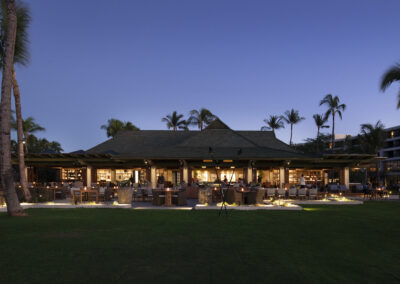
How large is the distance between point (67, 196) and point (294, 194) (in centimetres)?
1552

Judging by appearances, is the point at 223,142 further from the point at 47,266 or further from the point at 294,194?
the point at 47,266

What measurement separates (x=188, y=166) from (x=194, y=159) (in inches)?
62.7

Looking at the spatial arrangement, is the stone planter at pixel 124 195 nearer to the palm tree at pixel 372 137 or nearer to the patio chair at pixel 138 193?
the patio chair at pixel 138 193

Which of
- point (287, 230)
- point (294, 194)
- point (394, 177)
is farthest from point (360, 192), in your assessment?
point (394, 177)

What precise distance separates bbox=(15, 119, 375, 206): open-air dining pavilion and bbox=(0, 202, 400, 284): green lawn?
6.66 meters

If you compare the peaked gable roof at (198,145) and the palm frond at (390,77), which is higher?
the palm frond at (390,77)

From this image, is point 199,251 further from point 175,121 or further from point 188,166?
point 175,121

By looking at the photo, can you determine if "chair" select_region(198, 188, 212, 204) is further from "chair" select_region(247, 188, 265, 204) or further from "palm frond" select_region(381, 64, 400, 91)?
"palm frond" select_region(381, 64, 400, 91)

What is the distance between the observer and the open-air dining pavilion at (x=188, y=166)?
18.5 meters

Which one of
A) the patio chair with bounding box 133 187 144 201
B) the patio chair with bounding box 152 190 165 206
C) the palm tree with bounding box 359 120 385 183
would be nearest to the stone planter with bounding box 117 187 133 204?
the patio chair with bounding box 152 190 165 206

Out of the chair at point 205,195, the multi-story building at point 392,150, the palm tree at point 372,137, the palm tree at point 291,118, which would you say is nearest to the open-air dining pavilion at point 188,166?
the chair at point 205,195

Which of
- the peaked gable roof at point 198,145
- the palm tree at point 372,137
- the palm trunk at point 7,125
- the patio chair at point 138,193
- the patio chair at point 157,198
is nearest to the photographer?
the palm trunk at point 7,125

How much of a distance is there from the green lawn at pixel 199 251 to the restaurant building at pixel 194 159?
39.5ft

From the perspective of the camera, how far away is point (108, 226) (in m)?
A: 9.50
